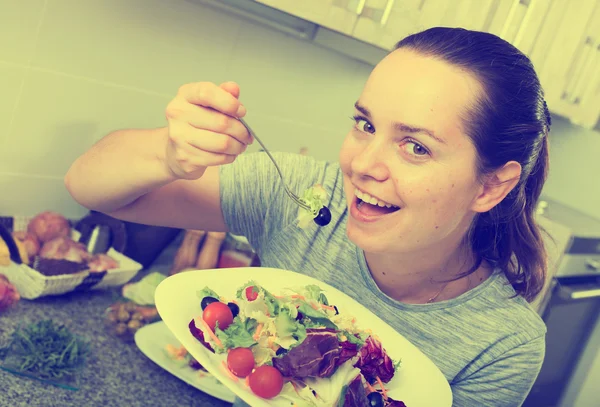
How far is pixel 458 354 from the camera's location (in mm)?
1164

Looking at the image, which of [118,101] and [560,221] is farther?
[560,221]

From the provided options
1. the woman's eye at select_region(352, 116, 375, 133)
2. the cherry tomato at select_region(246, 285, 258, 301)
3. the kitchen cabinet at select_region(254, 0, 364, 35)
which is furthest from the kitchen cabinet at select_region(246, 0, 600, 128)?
the cherry tomato at select_region(246, 285, 258, 301)

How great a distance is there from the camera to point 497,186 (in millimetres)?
1133

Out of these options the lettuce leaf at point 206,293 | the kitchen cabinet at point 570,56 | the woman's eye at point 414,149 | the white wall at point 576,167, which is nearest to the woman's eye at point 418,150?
the woman's eye at point 414,149

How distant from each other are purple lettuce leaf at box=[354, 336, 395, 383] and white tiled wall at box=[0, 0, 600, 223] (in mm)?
1007

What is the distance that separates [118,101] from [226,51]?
37 cm

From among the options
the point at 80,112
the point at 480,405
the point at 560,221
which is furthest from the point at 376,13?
the point at 560,221

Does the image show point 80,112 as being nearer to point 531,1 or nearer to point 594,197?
point 531,1

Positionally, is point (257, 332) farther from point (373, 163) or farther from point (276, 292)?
point (373, 163)

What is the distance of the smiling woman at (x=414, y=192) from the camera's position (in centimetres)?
98

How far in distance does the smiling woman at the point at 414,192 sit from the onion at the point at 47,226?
471 mm

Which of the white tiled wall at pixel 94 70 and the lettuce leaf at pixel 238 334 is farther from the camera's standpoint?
the white tiled wall at pixel 94 70

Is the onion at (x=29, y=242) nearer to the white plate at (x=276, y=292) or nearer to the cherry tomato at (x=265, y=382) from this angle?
the white plate at (x=276, y=292)

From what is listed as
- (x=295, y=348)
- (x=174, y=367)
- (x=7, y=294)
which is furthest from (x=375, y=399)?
(x=7, y=294)
